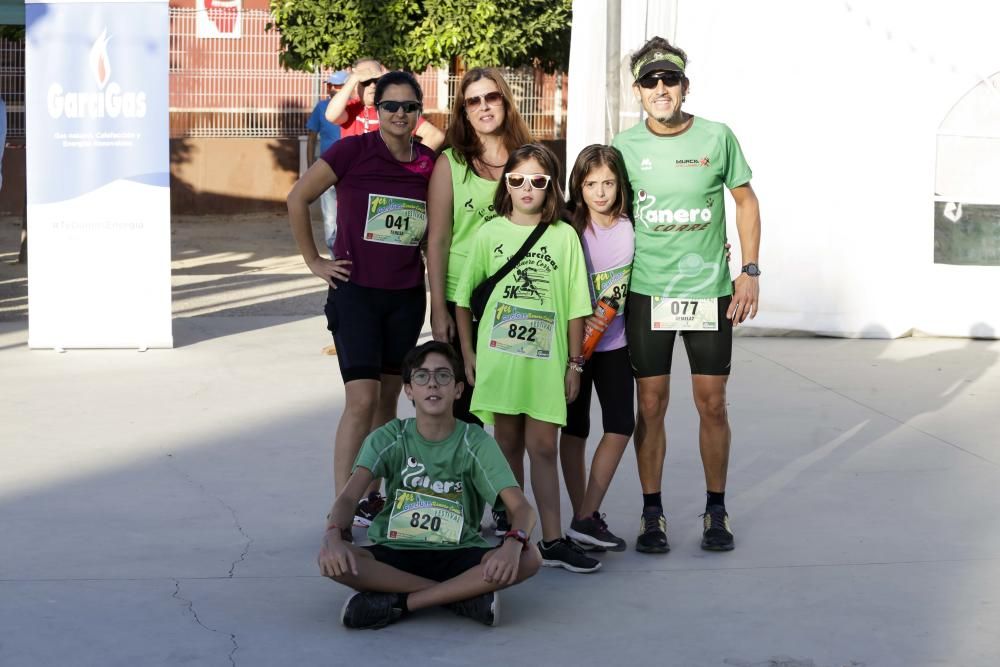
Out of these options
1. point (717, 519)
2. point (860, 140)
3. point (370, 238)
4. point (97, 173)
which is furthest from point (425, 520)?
point (860, 140)

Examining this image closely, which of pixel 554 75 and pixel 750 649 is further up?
pixel 554 75

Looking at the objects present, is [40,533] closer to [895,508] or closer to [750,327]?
[895,508]

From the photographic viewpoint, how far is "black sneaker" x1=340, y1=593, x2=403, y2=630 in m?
4.21

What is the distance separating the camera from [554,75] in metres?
19.9

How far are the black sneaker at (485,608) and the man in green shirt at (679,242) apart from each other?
3.23 ft

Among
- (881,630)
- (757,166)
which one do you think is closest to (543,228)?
(881,630)

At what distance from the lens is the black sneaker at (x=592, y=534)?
197 inches

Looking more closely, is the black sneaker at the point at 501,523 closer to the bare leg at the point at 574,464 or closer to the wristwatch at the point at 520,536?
the bare leg at the point at 574,464

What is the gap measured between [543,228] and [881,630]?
1.69 m

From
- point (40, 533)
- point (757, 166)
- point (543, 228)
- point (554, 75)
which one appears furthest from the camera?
point (554, 75)

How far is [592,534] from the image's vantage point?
5027mm

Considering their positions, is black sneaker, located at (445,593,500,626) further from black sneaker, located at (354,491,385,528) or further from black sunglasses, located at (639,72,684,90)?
black sunglasses, located at (639,72,684,90)

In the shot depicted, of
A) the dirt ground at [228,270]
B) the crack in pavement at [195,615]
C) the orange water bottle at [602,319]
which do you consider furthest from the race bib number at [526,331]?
the dirt ground at [228,270]

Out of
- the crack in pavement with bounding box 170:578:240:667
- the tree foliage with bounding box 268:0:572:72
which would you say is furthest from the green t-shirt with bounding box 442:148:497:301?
the tree foliage with bounding box 268:0:572:72
